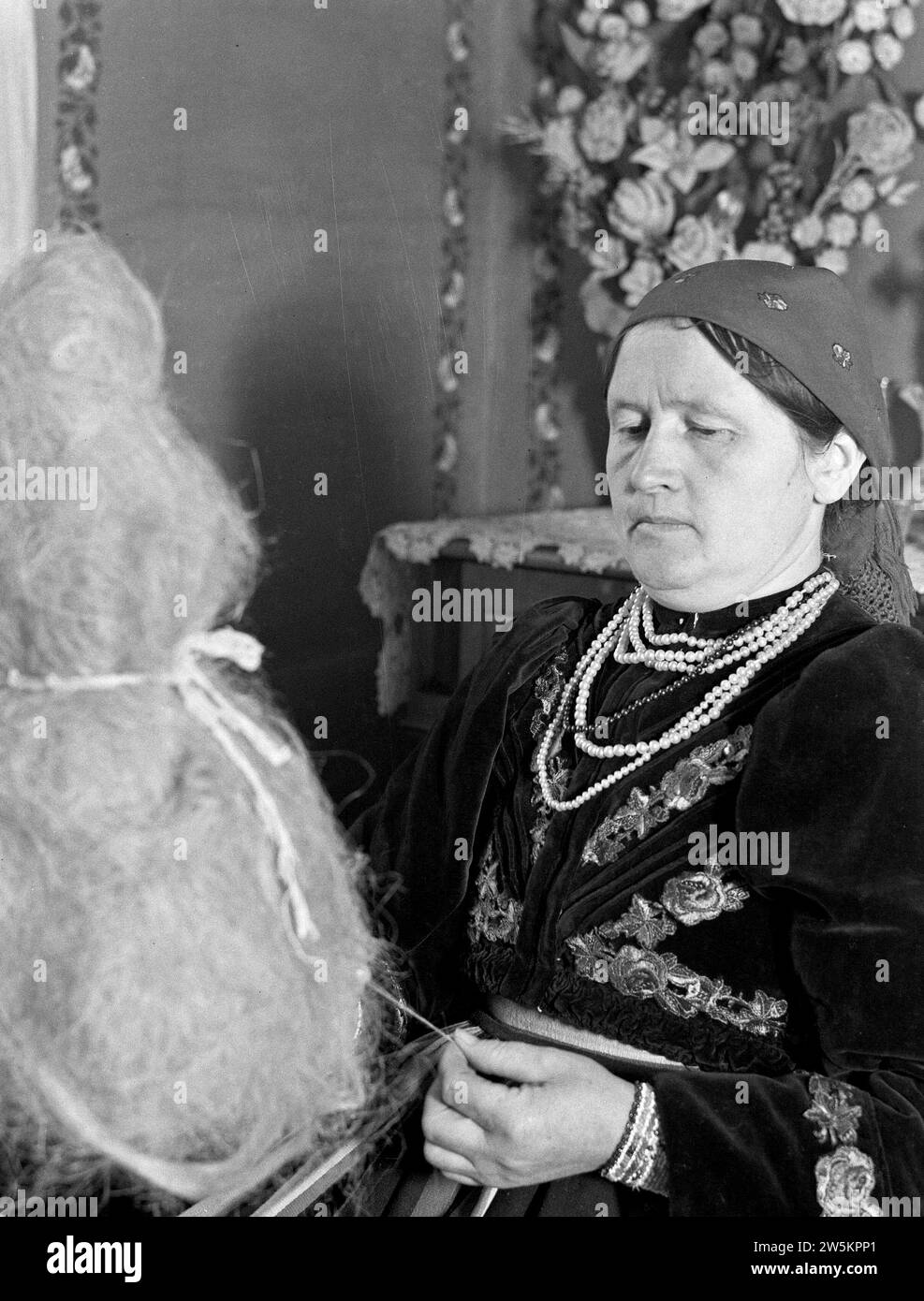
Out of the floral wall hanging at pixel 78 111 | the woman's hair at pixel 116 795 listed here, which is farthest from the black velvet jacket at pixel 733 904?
the floral wall hanging at pixel 78 111

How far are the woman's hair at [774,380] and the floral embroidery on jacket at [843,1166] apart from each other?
0.38 m

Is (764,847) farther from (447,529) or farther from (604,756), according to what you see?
(447,529)

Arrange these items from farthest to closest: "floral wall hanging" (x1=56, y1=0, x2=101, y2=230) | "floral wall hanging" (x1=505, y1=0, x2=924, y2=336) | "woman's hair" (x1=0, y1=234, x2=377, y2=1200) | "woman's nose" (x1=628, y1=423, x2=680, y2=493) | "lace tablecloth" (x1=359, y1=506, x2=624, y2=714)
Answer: "floral wall hanging" (x1=505, y1=0, x2=924, y2=336) → "lace tablecloth" (x1=359, y1=506, x2=624, y2=714) → "woman's nose" (x1=628, y1=423, x2=680, y2=493) → "floral wall hanging" (x1=56, y1=0, x2=101, y2=230) → "woman's hair" (x1=0, y1=234, x2=377, y2=1200)

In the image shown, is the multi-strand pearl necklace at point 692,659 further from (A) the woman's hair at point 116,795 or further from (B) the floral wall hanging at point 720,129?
(B) the floral wall hanging at point 720,129

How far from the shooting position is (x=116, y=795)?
22.9 inches

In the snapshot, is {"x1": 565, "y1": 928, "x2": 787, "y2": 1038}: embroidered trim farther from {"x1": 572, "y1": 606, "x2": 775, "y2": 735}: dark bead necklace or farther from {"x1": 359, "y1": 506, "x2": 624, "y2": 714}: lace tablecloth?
{"x1": 359, "y1": 506, "x2": 624, "y2": 714}: lace tablecloth

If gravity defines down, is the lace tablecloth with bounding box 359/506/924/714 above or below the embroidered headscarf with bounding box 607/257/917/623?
below

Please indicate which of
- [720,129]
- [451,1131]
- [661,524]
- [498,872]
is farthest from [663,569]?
[720,129]

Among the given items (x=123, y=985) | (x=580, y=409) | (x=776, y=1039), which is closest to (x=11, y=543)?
(x=123, y=985)

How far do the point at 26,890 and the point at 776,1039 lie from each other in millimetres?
436

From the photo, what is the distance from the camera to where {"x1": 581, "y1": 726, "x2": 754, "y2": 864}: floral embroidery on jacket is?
2.70 feet

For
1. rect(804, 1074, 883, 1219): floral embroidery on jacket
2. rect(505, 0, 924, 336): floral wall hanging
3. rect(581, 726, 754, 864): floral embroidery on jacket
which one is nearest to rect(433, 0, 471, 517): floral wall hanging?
rect(581, 726, 754, 864): floral embroidery on jacket

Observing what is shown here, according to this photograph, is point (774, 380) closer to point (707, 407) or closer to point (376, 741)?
point (707, 407)

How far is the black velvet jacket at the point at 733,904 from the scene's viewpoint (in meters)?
0.72
